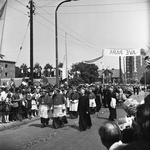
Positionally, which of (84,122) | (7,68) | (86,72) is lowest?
(84,122)

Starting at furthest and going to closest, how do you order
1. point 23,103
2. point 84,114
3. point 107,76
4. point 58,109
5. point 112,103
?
point 107,76 < point 23,103 < point 112,103 < point 58,109 < point 84,114

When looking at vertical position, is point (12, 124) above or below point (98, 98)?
below

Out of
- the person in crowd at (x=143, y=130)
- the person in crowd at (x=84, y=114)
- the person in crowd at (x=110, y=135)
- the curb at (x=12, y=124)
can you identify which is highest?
the person in crowd at (x=143, y=130)

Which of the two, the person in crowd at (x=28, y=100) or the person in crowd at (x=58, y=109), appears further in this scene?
the person in crowd at (x=28, y=100)

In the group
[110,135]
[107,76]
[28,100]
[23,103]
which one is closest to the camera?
[110,135]

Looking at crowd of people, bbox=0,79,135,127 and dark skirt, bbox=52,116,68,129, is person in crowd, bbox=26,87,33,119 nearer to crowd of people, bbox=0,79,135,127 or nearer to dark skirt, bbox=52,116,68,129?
crowd of people, bbox=0,79,135,127

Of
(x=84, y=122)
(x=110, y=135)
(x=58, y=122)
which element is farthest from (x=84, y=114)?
(x=110, y=135)

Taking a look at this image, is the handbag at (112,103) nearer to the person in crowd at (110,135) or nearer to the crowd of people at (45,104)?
the crowd of people at (45,104)

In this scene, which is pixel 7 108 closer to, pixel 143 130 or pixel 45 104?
pixel 45 104

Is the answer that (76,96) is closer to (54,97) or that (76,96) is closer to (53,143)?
(54,97)

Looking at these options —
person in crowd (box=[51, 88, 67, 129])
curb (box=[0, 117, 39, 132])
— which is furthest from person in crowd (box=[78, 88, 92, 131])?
curb (box=[0, 117, 39, 132])

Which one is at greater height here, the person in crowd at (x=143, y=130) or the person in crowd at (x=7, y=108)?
Result: the person in crowd at (x=143, y=130)

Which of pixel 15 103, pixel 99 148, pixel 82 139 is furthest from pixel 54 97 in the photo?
pixel 99 148

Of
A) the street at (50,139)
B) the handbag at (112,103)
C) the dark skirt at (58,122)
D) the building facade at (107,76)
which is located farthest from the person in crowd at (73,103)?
the building facade at (107,76)
